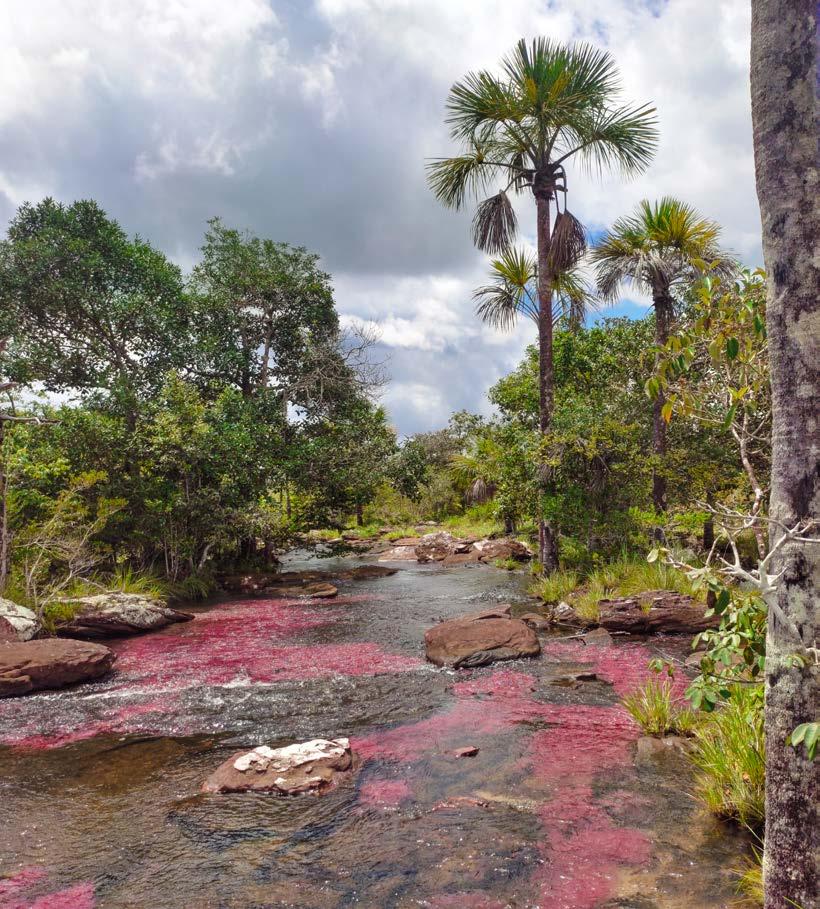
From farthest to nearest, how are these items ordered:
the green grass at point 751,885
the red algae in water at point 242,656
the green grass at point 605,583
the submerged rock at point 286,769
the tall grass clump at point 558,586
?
the tall grass clump at point 558,586
the green grass at point 605,583
the red algae in water at point 242,656
the submerged rock at point 286,769
the green grass at point 751,885

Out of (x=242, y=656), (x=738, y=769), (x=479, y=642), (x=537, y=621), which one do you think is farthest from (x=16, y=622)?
(x=738, y=769)

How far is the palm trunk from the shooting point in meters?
14.8

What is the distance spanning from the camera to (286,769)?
568 cm

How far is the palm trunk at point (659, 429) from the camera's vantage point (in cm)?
1475

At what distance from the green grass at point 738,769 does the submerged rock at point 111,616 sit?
1107cm

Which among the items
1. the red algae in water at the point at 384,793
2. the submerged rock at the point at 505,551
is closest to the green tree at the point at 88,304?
the submerged rock at the point at 505,551

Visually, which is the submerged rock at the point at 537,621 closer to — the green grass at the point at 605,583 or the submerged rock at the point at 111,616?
the green grass at the point at 605,583

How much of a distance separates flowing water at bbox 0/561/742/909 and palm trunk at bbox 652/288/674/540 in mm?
5902

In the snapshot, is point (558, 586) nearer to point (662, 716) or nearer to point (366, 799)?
point (662, 716)

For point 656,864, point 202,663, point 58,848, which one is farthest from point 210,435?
point 656,864

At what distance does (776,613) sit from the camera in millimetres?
2846

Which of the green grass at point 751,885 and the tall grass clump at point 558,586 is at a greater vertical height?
the tall grass clump at point 558,586

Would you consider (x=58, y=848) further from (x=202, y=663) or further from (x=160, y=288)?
(x=160, y=288)

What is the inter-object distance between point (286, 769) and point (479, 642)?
486 centimetres
